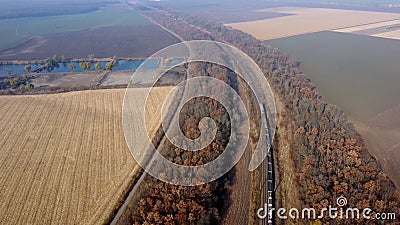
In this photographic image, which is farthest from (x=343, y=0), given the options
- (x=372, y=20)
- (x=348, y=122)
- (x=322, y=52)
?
(x=348, y=122)

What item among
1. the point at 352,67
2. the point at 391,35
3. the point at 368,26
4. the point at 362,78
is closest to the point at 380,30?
the point at 391,35

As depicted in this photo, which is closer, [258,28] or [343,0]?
[258,28]

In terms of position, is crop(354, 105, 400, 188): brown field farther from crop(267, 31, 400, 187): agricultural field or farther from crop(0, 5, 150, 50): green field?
crop(0, 5, 150, 50): green field

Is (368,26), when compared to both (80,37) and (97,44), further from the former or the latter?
(80,37)

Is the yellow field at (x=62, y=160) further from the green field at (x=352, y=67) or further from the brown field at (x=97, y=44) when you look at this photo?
the brown field at (x=97, y=44)

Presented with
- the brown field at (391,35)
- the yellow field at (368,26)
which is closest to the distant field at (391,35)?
the brown field at (391,35)

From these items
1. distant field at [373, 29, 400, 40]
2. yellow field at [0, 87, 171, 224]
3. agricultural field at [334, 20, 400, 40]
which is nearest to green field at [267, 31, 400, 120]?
distant field at [373, 29, 400, 40]

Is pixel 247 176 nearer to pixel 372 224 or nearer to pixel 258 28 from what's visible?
pixel 372 224
